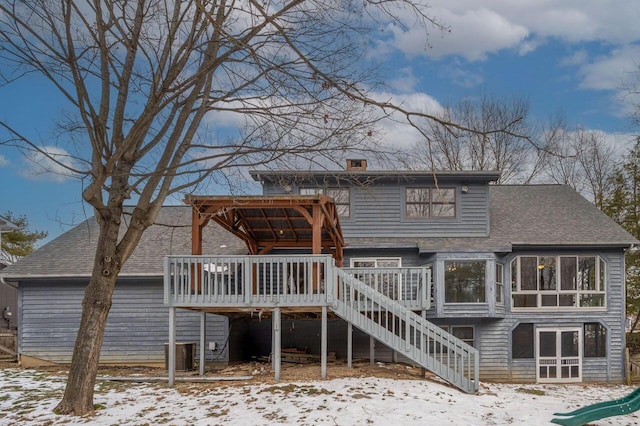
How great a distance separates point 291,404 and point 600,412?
195 inches

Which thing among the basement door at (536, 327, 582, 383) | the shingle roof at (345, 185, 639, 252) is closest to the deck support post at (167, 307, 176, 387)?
the shingle roof at (345, 185, 639, 252)

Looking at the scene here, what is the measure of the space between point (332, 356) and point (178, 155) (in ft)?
27.1

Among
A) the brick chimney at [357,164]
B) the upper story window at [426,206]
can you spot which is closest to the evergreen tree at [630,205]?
the upper story window at [426,206]

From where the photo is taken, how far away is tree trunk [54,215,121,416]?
357 inches

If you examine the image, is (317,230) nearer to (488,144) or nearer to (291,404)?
(291,404)

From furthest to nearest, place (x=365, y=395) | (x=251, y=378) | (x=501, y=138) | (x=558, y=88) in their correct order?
1. (x=501, y=138)
2. (x=558, y=88)
3. (x=251, y=378)
4. (x=365, y=395)

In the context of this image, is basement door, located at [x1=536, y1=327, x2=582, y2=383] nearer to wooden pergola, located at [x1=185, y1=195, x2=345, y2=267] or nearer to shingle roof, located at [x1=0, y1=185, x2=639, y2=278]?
shingle roof, located at [x1=0, y1=185, x2=639, y2=278]

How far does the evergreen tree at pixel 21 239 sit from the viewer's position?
33.3 meters

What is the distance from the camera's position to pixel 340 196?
1734cm

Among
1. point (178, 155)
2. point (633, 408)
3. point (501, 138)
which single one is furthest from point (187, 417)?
point (501, 138)

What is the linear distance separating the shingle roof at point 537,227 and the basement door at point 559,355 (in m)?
2.80

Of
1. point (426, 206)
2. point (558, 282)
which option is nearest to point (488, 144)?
point (426, 206)

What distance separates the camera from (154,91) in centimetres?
816

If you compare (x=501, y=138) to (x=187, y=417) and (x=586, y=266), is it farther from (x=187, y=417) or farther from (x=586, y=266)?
(x=187, y=417)
